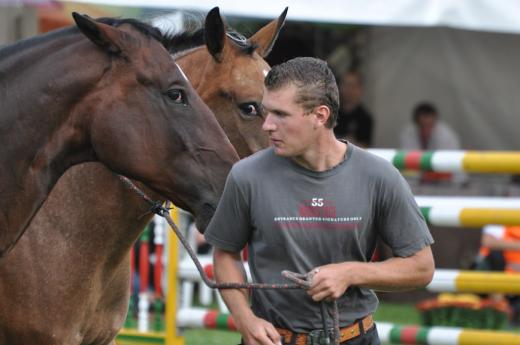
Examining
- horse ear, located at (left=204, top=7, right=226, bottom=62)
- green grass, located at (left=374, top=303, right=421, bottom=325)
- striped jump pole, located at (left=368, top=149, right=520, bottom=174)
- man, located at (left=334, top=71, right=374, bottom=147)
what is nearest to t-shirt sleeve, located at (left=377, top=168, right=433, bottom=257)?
horse ear, located at (left=204, top=7, right=226, bottom=62)

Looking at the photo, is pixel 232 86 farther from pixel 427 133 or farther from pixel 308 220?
pixel 427 133

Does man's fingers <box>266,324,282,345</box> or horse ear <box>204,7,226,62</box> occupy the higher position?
horse ear <box>204,7,226,62</box>

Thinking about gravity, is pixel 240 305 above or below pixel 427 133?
below

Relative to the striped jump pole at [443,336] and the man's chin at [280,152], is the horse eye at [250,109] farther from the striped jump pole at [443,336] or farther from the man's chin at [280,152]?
the striped jump pole at [443,336]

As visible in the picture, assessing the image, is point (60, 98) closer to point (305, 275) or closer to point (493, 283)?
point (305, 275)

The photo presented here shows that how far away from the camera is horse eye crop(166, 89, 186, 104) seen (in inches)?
165

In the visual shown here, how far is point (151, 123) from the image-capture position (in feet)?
13.6

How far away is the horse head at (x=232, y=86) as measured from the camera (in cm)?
535

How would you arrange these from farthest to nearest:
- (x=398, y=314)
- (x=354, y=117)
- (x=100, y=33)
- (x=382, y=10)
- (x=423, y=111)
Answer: (x=354, y=117) → (x=423, y=111) → (x=398, y=314) → (x=382, y=10) → (x=100, y=33)

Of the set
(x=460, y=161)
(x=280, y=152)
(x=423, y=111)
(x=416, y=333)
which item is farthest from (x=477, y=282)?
(x=423, y=111)

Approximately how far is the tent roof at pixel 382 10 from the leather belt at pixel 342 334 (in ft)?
17.5

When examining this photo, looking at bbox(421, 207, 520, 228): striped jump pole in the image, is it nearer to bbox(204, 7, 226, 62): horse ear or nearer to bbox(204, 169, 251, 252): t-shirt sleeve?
bbox(204, 7, 226, 62): horse ear

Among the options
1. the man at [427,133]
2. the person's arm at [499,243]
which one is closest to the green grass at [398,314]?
the person's arm at [499,243]

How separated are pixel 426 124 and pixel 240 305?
8394 millimetres
